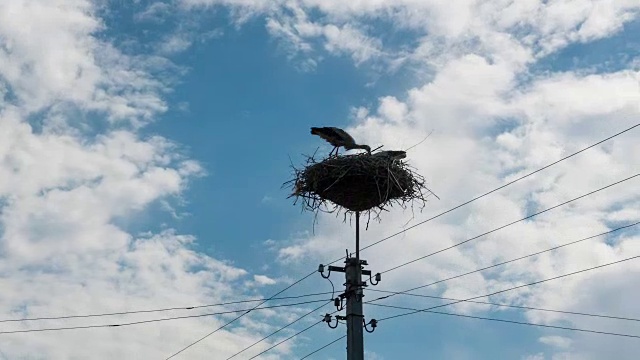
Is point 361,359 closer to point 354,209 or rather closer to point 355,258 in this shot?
point 355,258

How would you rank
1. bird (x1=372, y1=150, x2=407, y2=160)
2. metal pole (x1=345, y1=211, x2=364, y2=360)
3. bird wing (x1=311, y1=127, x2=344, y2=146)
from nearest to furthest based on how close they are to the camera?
1. metal pole (x1=345, y1=211, x2=364, y2=360)
2. bird (x1=372, y1=150, x2=407, y2=160)
3. bird wing (x1=311, y1=127, x2=344, y2=146)

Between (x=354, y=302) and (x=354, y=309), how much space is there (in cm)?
8

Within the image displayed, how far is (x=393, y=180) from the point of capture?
10188 millimetres

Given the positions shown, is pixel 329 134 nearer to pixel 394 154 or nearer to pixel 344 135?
pixel 344 135

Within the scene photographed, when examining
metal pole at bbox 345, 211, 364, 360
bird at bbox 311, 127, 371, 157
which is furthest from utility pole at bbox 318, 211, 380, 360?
bird at bbox 311, 127, 371, 157

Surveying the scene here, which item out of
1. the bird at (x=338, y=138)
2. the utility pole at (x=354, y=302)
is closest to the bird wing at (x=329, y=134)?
the bird at (x=338, y=138)

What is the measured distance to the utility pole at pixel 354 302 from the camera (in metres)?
8.59

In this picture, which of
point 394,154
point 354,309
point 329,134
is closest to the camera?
point 354,309

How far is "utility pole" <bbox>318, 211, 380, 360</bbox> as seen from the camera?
859 cm

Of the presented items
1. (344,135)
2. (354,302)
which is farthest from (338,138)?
(354,302)

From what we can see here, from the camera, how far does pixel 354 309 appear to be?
29.1ft

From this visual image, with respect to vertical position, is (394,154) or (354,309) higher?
(394,154)

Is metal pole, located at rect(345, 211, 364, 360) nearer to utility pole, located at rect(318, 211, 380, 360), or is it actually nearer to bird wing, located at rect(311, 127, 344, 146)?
utility pole, located at rect(318, 211, 380, 360)

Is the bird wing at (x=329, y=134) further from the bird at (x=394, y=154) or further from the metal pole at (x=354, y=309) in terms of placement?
the metal pole at (x=354, y=309)
